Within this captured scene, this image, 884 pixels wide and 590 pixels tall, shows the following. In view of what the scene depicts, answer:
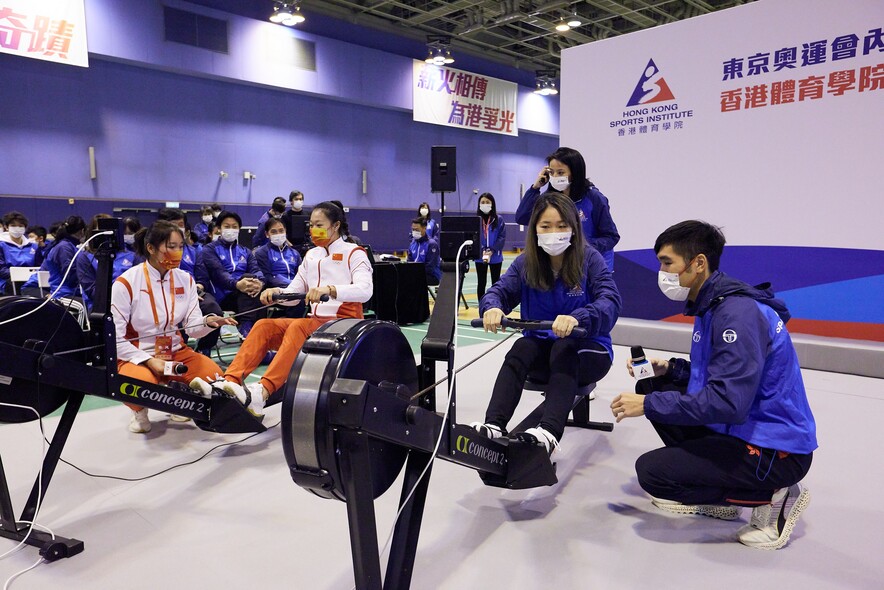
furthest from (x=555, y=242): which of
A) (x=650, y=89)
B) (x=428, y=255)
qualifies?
(x=428, y=255)

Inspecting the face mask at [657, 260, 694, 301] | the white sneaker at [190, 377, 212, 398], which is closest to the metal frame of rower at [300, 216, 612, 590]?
the face mask at [657, 260, 694, 301]

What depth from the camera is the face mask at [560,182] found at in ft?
12.0

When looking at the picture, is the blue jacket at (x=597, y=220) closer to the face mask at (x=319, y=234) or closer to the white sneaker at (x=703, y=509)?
the face mask at (x=319, y=234)

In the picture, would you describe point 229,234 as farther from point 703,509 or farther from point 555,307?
point 703,509

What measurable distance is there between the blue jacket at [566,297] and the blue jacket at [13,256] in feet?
21.9

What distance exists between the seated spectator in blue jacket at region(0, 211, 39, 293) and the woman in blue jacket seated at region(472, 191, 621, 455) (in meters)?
6.70

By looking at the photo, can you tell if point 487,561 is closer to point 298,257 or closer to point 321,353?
point 321,353

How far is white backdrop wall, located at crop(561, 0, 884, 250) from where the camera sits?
4.92 m

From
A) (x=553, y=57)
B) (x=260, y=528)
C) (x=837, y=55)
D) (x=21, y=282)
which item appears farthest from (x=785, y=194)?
(x=553, y=57)

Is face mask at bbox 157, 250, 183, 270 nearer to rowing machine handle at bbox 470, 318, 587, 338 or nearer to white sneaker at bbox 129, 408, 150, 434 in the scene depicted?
white sneaker at bbox 129, 408, 150, 434

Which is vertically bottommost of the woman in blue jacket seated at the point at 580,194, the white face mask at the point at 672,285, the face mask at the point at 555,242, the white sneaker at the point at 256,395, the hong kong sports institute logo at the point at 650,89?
the white sneaker at the point at 256,395

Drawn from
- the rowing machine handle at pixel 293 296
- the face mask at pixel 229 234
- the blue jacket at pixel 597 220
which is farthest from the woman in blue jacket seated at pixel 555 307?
the face mask at pixel 229 234

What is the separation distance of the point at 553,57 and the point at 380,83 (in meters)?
6.00

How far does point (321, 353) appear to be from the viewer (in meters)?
1.63
